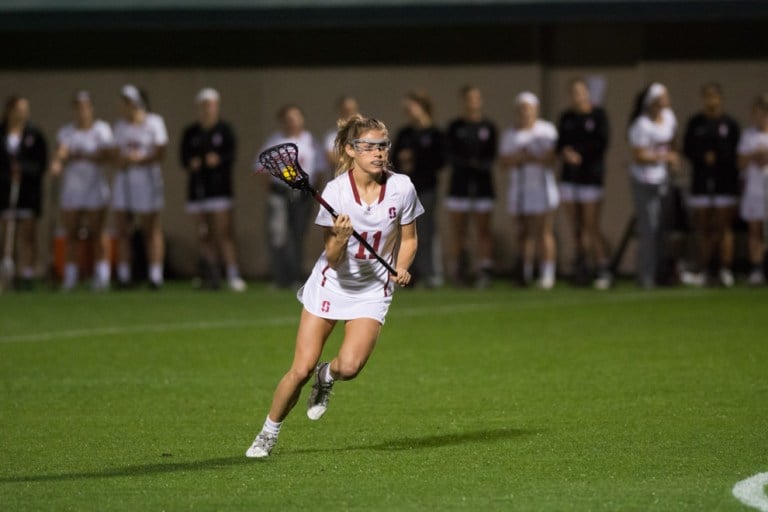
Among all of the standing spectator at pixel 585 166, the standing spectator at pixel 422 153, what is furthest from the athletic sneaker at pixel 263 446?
the standing spectator at pixel 585 166

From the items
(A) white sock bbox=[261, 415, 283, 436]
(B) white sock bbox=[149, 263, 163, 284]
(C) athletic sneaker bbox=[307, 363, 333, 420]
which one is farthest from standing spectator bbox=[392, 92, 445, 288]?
(A) white sock bbox=[261, 415, 283, 436]

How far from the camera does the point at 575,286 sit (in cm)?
2039

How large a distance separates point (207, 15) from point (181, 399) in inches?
473

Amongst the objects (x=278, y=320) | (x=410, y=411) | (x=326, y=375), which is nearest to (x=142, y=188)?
(x=278, y=320)

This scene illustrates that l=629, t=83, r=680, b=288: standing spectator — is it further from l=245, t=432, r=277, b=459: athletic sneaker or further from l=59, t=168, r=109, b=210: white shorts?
l=245, t=432, r=277, b=459: athletic sneaker

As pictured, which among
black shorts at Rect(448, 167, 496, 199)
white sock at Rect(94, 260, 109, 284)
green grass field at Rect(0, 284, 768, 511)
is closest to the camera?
green grass field at Rect(0, 284, 768, 511)

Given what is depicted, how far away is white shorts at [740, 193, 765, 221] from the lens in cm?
1995

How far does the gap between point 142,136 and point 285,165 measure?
12.1 meters

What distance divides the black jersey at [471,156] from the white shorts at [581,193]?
976 millimetres

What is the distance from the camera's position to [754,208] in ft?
→ 65.7

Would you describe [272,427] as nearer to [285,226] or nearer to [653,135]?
[653,135]

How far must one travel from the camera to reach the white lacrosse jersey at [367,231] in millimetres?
8688

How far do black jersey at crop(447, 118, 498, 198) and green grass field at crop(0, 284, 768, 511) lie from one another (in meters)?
2.89

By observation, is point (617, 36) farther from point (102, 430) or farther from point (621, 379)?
point (102, 430)
